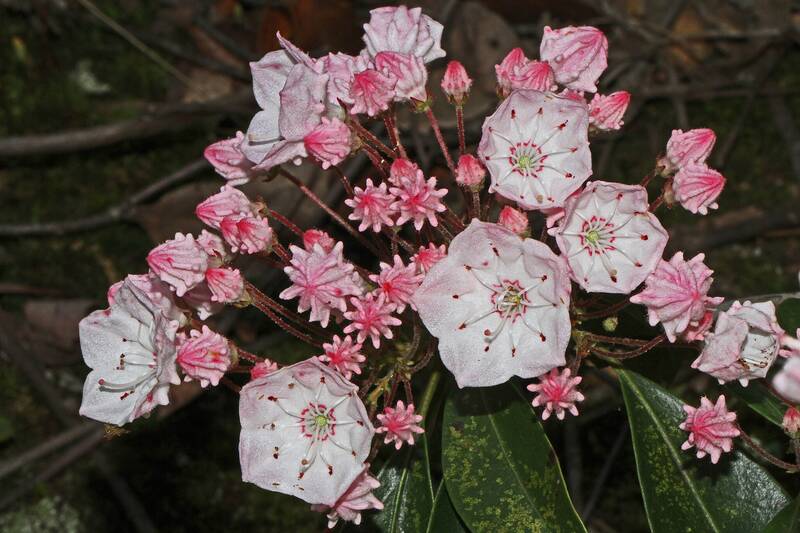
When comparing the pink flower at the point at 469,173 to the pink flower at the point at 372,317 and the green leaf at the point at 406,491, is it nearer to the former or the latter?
the pink flower at the point at 372,317

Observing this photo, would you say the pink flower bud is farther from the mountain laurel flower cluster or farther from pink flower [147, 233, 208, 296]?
pink flower [147, 233, 208, 296]

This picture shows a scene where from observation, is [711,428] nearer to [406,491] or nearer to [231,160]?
[406,491]

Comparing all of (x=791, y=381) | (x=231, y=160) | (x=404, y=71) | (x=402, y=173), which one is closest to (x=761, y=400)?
(x=791, y=381)

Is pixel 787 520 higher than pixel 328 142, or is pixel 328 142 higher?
pixel 328 142

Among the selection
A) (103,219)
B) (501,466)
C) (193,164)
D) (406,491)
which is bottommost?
(103,219)

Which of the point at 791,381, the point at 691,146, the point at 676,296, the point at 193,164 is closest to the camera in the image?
the point at 791,381

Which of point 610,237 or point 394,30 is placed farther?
point 394,30

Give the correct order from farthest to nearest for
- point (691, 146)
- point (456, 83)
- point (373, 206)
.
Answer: point (456, 83)
point (691, 146)
point (373, 206)

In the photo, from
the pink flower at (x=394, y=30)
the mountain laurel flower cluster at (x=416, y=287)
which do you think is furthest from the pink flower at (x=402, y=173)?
the pink flower at (x=394, y=30)
